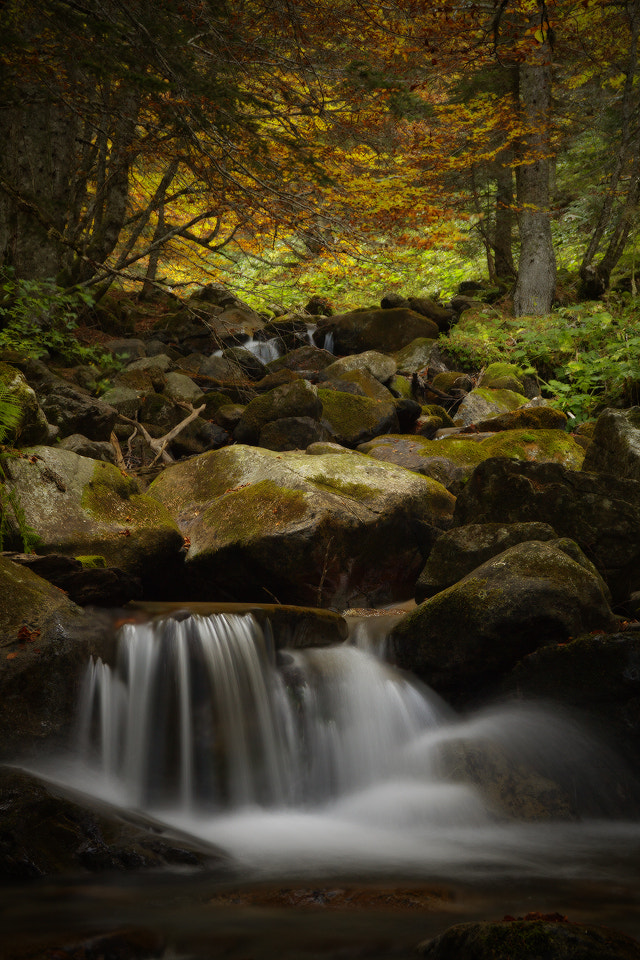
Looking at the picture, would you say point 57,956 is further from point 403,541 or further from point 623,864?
point 403,541

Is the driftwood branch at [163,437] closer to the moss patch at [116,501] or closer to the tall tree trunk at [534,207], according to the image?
the moss patch at [116,501]

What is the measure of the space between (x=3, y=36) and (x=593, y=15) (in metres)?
11.8

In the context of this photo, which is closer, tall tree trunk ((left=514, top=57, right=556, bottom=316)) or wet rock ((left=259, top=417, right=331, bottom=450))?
wet rock ((left=259, top=417, right=331, bottom=450))

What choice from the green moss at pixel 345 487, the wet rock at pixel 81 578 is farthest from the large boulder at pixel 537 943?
the green moss at pixel 345 487

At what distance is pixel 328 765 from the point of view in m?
4.71

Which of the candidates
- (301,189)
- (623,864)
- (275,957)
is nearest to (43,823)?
(275,957)

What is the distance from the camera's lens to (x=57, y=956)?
216cm

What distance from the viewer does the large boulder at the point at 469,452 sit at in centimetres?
808

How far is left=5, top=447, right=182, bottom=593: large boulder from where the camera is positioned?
548cm

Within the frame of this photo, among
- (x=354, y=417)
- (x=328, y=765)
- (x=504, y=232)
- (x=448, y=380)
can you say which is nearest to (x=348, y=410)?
(x=354, y=417)

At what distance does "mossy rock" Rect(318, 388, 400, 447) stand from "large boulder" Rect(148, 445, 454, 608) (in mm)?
2318

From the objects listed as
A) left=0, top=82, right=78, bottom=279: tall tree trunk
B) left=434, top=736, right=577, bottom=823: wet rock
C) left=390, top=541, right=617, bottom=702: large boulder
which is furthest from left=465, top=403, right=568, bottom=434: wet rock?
left=0, top=82, right=78, bottom=279: tall tree trunk

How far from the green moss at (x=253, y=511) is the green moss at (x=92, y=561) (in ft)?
3.94

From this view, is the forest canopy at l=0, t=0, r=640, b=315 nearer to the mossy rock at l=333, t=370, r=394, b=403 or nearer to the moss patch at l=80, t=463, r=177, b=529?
the mossy rock at l=333, t=370, r=394, b=403
